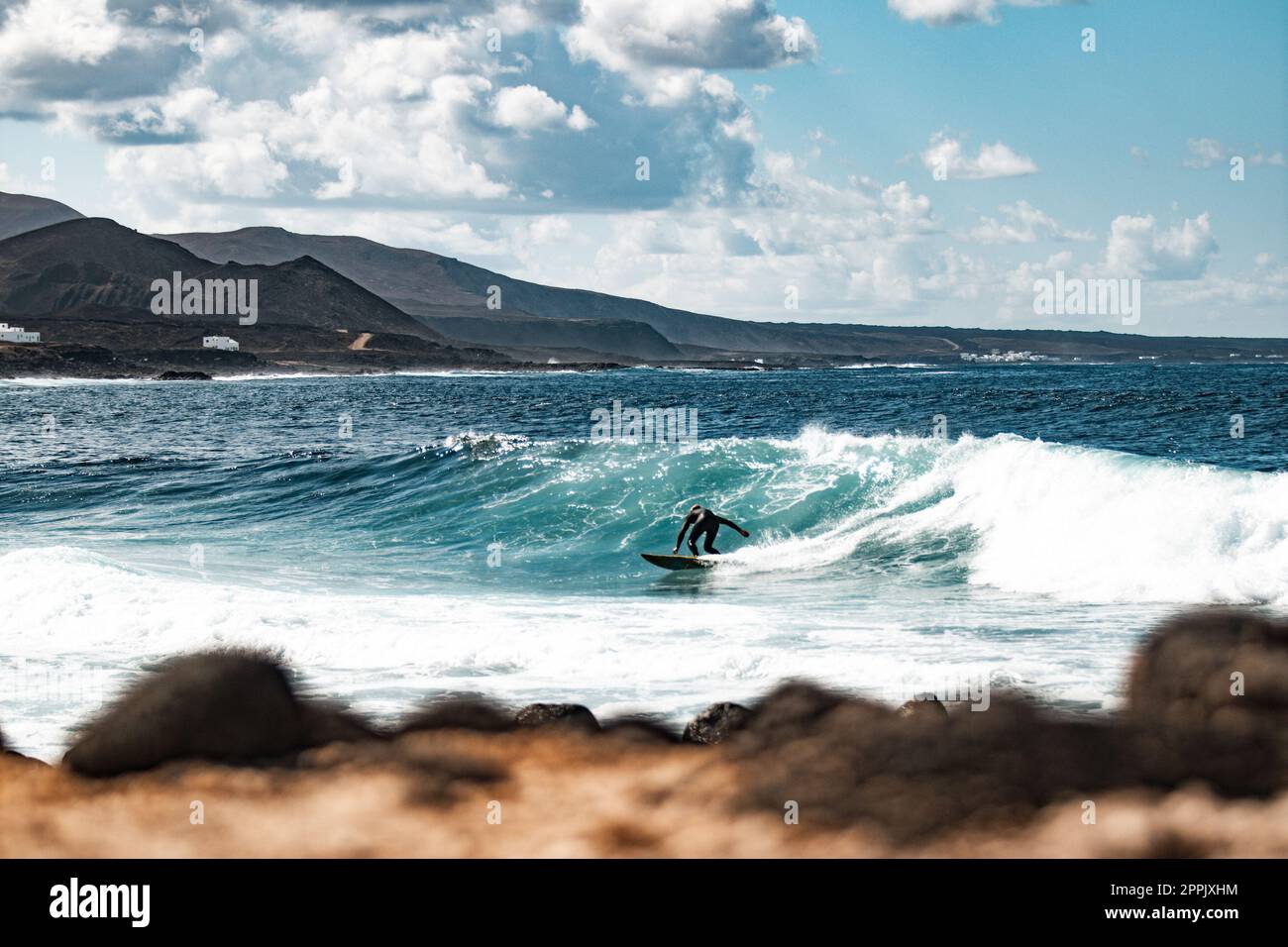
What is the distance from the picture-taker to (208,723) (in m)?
9.20

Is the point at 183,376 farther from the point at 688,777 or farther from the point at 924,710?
the point at 924,710

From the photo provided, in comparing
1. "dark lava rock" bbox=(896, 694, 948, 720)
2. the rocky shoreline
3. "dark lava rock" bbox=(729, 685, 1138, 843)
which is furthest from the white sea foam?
"dark lava rock" bbox=(729, 685, 1138, 843)

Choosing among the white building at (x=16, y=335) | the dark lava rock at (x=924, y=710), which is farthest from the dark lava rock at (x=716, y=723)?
the white building at (x=16, y=335)

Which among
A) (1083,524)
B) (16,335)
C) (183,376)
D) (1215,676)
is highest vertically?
(16,335)

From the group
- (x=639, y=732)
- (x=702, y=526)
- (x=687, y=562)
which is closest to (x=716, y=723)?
(x=639, y=732)

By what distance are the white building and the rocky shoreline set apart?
6136 inches

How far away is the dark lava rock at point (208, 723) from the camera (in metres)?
8.91

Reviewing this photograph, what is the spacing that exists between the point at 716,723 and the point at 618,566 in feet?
40.9

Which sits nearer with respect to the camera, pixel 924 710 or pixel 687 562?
pixel 924 710

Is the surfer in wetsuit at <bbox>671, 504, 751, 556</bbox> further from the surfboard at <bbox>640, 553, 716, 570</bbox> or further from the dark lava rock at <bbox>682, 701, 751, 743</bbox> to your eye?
the dark lava rock at <bbox>682, 701, 751, 743</bbox>

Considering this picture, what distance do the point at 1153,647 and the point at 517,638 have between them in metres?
6.71

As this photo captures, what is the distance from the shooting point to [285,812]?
320 inches

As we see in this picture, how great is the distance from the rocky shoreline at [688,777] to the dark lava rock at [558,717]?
18 millimetres
